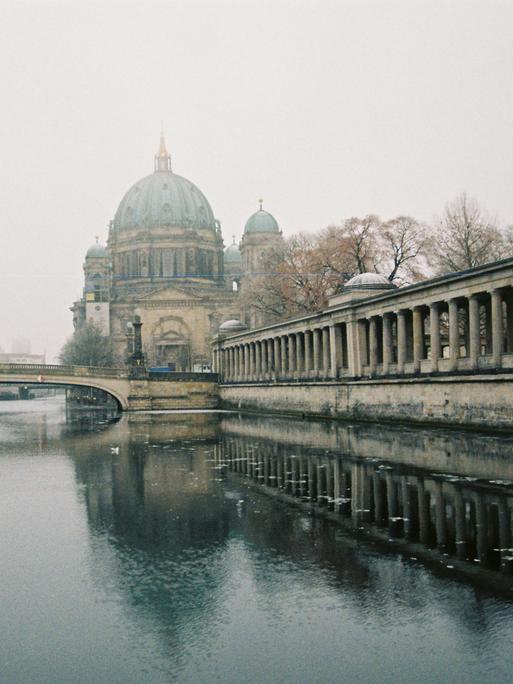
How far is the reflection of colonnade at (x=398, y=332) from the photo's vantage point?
34.0m

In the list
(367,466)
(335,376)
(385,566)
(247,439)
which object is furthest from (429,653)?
(335,376)

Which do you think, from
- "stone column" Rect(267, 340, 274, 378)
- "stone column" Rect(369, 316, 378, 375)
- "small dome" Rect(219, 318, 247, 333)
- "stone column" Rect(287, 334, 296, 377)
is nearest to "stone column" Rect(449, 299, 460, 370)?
"stone column" Rect(369, 316, 378, 375)

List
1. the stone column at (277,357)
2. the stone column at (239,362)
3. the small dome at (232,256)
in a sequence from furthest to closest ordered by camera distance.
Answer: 1. the small dome at (232,256)
2. the stone column at (239,362)
3. the stone column at (277,357)

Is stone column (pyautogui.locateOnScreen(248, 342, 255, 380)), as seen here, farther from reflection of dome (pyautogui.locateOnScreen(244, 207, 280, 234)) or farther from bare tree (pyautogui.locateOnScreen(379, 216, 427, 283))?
reflection of dome (pyautogui.locateOnScreen(244, 207, 280, 234))

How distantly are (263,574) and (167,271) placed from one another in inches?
5617

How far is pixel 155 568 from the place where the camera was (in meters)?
11.4

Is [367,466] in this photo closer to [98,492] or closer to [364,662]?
[98,492]

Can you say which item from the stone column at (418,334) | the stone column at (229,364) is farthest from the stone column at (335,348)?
the stone column at (229,364)

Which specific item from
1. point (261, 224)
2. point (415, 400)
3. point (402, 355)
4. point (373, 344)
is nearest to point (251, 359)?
point (373, 344)

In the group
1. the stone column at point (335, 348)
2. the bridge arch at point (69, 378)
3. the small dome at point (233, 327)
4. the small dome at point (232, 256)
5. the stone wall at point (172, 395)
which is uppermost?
the small dome at point (232, 256)

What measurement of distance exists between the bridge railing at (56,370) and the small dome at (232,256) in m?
101

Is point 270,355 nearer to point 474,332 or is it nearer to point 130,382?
point 130,382

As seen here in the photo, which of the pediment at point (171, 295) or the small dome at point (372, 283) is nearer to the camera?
the small dome at point (372, 283)

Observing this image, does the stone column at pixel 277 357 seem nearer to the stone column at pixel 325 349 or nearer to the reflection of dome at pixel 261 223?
the stone column at pixel 325 349
